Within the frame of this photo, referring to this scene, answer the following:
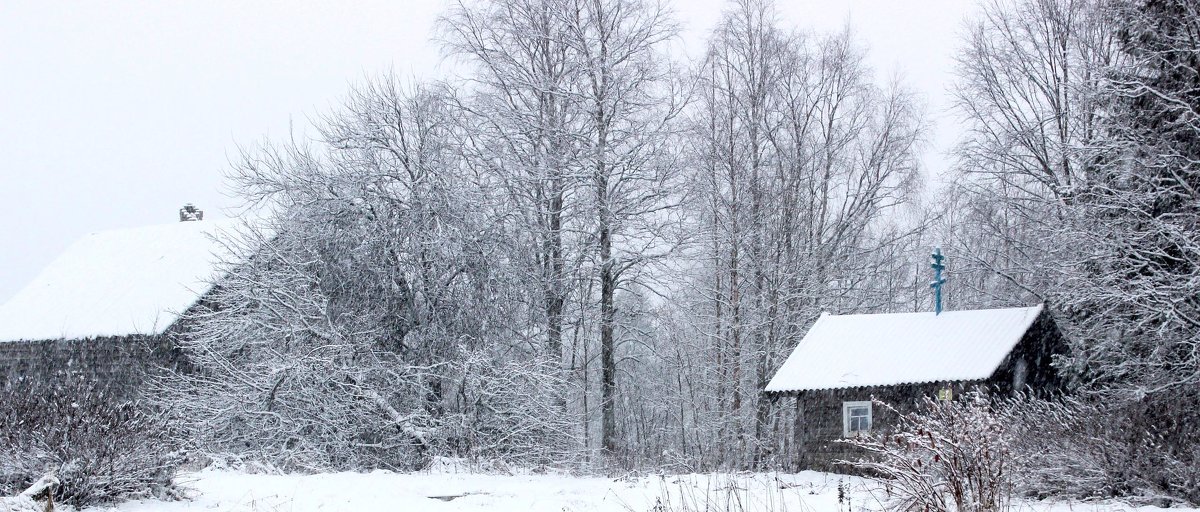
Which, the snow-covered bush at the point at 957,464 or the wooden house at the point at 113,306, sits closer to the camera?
the snow-covered bush at the point at 957,464

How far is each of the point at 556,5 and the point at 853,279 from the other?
1092 centimetres

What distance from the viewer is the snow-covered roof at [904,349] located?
17.4m

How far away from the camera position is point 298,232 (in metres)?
19.7

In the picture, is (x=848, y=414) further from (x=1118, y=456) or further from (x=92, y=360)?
(x=92, y=360)

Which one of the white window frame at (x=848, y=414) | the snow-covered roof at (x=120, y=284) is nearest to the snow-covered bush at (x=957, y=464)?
the white window frame at (x=848, y=414)

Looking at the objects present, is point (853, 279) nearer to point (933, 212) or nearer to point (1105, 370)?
point (933, 212)

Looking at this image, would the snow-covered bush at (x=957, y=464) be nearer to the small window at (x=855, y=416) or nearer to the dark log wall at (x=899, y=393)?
the dark log wall at (x=899, y=393)

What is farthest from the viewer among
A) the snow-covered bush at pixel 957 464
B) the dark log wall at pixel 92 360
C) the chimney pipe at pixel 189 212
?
the chimney pipe at pixel 189 212

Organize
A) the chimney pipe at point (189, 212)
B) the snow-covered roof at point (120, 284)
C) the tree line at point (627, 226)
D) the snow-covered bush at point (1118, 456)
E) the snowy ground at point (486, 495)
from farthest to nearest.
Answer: the chimney pipe at point (189, 212)
the snow-covered roof at point (120, 284)
the tree line at point (627, 226)
the snow-covered bush at point (1118, 456)
the snowy ground at point (486, 495)

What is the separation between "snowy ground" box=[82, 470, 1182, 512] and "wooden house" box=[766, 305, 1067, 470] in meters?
4.89

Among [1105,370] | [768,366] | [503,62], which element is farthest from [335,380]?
[1105,370]

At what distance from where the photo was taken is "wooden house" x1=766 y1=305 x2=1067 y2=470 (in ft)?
57.0

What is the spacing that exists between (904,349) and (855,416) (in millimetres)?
1562

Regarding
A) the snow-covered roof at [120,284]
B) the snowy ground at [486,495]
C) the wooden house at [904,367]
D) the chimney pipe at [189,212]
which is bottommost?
the snowy ground at [486,495]
